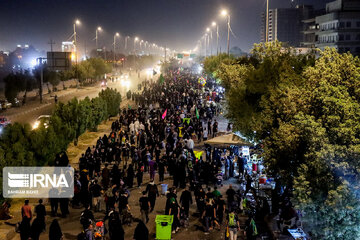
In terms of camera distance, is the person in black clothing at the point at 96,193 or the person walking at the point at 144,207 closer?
the person walking at the point at 144,207

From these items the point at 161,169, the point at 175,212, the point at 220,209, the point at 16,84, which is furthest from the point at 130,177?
Result: the point at 16,84

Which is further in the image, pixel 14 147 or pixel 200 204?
pixel 14 147

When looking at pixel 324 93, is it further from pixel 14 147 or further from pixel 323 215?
pixel 14 147

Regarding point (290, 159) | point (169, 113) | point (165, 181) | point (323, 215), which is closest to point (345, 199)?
point (323, 215)

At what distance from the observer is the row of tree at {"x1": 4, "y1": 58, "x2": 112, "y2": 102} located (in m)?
44.6

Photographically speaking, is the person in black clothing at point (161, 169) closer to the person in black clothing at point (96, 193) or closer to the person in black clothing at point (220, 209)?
the person in black clothing at point (96, 193)

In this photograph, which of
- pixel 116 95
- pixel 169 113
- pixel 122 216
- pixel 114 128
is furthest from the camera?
pixel 116 95

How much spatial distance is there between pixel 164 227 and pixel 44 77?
55081 millimetres

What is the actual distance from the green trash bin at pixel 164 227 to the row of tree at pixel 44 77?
3821cm

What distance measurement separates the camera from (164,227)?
10.4m

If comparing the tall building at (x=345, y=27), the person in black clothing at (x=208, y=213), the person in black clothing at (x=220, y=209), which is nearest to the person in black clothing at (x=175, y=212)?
the person in black clothing at (x=208, y=213)

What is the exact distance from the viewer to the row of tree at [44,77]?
146ft

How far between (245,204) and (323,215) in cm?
495

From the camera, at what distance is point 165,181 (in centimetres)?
1648
